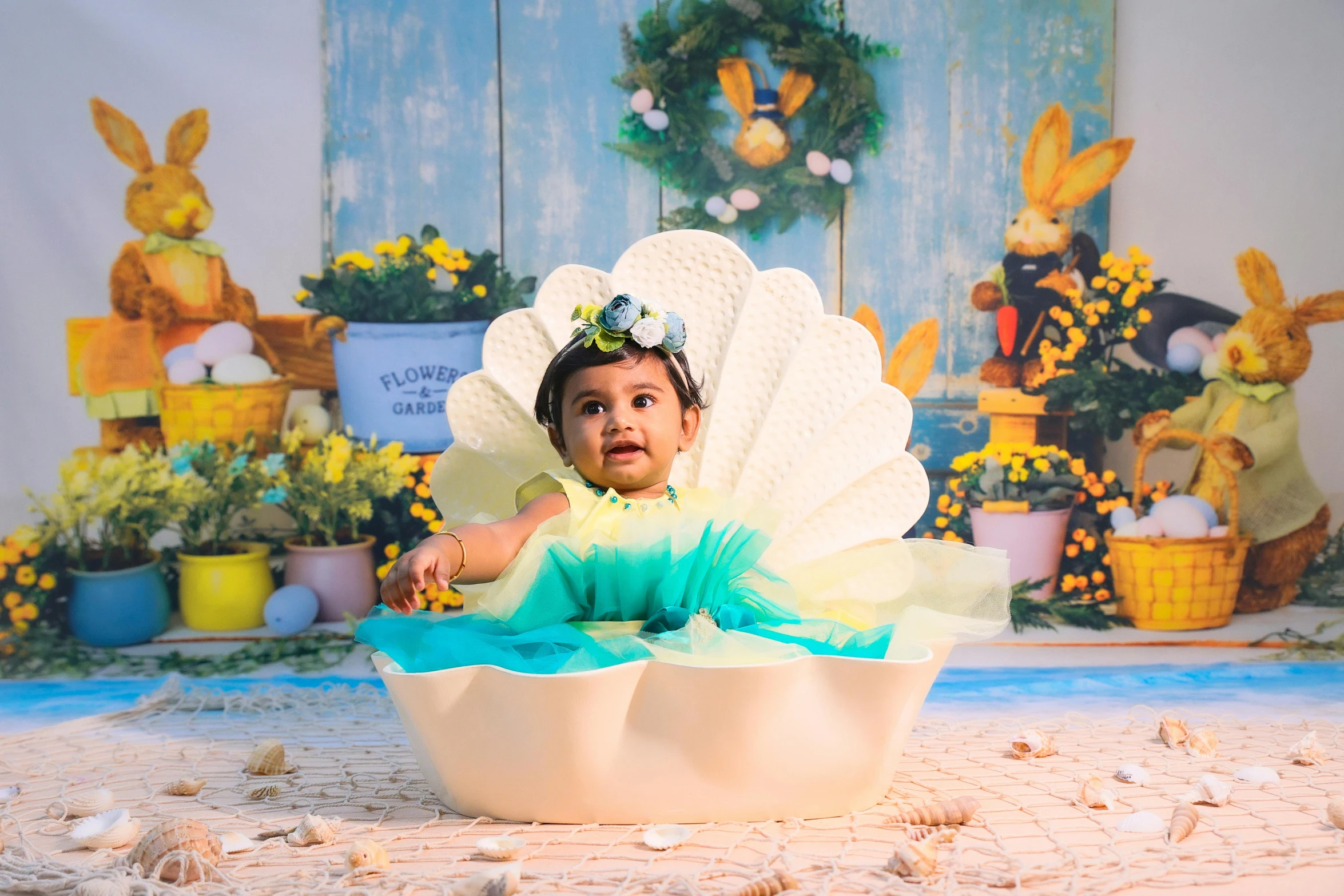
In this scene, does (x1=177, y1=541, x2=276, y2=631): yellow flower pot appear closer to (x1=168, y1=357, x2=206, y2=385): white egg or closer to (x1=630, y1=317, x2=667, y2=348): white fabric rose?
(x1=168, y1=357, x2=206, y2=385): white egg

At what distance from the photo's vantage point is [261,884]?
3.82ft

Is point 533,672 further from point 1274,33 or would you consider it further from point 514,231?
point 1274,33

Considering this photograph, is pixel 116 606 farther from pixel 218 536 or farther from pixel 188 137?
pixel 188 137

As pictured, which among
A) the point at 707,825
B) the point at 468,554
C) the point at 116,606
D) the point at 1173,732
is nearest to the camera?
the point at 707,825

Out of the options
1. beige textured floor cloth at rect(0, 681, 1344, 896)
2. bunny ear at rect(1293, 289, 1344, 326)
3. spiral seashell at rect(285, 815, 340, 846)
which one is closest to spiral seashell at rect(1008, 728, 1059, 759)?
beige textured floor cloth at rect(0, 681, 1344, 896)

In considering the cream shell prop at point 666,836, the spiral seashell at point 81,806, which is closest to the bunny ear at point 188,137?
the spiral seashell at point 81,806

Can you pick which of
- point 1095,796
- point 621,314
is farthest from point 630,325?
point 1095,796

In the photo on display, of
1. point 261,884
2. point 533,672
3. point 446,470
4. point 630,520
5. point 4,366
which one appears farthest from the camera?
point 4,366

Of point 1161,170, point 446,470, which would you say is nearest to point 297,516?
point 446,470

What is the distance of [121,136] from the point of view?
2643mm

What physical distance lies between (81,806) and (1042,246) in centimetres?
241

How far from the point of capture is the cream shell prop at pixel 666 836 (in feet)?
4.15

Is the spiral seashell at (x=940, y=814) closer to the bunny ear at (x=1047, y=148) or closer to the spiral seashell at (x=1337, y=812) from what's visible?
the spiral seashell at (x=1337, y=812)

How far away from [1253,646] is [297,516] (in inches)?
95.7
